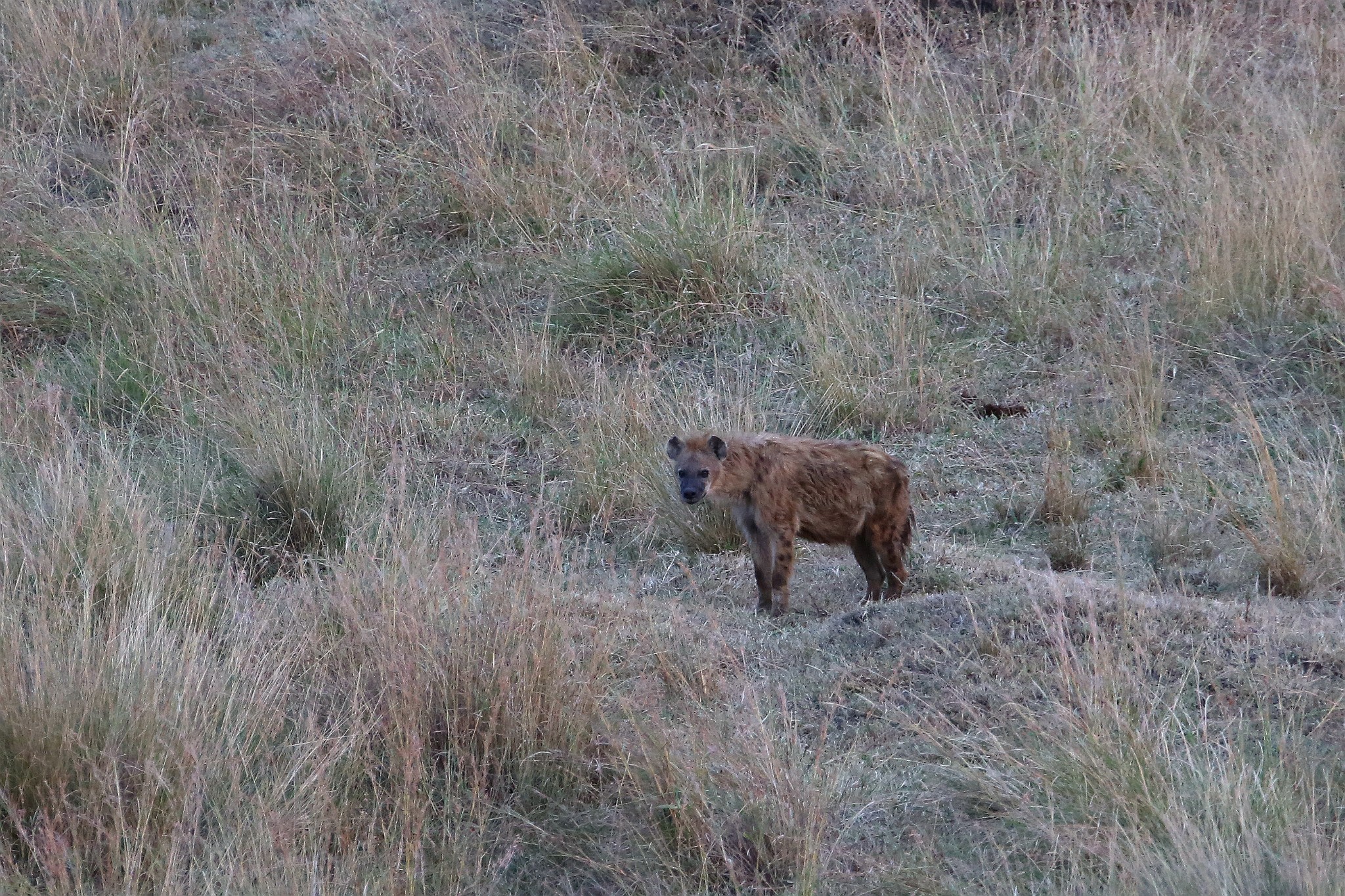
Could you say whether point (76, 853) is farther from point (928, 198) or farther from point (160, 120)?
point (160, 120)

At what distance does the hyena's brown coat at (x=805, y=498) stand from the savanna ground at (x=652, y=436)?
276 millimetres

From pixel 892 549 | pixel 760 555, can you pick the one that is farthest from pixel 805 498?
pixel 892 549

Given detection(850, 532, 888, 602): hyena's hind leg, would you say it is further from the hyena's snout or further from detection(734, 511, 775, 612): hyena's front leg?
the hyena's snout

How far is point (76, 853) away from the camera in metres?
3.80

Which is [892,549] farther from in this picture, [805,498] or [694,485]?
[694,485]

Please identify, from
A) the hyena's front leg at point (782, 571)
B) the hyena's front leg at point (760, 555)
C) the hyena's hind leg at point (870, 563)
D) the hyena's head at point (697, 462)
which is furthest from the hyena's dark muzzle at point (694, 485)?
the hyena's hind leg at point (870, 563)

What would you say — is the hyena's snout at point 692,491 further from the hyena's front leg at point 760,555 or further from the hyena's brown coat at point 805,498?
the hyena's front leg at point 760,555

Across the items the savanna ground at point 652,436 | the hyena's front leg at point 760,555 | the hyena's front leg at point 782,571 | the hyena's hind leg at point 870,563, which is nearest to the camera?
the savanna ground at point 652,436

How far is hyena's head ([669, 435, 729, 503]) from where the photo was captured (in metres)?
6.86

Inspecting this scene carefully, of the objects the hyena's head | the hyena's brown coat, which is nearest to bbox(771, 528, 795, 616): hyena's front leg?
the hyena's brown coat

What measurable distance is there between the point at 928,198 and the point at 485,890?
7.07m

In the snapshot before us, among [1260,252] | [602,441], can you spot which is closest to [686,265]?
[602,441]

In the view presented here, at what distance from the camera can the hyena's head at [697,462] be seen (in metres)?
6.86

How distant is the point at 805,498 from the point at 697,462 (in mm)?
495
